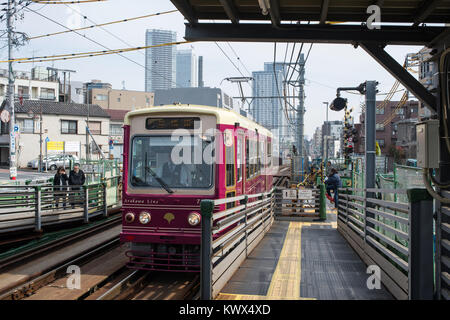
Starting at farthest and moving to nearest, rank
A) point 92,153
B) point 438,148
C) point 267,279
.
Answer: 1. point 92,153
2. point 267,279
3. point 438,148

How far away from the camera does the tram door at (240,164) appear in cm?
870

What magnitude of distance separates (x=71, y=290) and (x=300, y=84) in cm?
1951

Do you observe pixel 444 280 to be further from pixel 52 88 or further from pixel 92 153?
pixel 52 88

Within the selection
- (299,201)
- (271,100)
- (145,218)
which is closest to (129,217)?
(145,218)

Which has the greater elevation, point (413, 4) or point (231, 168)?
point (413, 4)

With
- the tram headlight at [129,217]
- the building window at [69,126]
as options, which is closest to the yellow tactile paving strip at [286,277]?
the tram headlight at [129,217]

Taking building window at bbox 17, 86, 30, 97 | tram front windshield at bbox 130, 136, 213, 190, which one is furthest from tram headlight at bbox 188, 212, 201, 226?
building window at bbox 17, 86, 30, 97

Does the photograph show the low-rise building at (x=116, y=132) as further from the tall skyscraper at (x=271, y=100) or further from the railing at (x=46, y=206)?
the railing at (x=46, y=206)

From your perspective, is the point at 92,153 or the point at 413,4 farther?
the point at 92,153

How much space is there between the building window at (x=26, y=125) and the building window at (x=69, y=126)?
3.38m

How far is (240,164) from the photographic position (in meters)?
9.00

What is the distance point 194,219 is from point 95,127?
160 ft

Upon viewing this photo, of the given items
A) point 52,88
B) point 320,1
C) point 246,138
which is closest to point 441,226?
point 320,1

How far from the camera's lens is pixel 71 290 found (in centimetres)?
707
